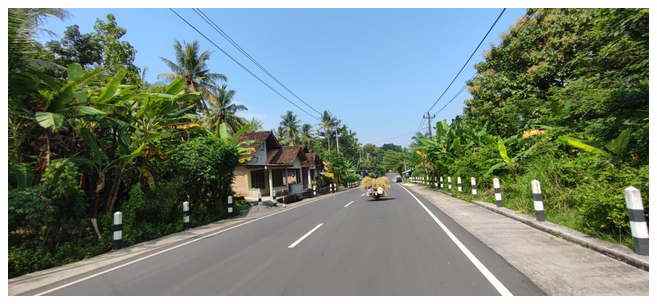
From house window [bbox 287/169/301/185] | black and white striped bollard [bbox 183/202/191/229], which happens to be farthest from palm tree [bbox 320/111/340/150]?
black and white striped bollard [bbox 183/202/191/229]

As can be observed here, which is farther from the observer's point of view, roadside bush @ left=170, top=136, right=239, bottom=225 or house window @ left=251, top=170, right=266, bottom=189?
house window @ left=251, top=170, right=266, bottom=189

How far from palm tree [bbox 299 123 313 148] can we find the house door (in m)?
35.3

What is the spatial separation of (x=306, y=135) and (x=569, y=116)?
64162mm

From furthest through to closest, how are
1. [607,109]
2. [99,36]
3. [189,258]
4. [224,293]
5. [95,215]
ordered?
[99,36], [95,215], [607,109], [189,258], [224,293]

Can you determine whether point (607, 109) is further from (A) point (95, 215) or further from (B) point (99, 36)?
(B) point (99, 36)

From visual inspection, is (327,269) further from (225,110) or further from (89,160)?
(225,110)

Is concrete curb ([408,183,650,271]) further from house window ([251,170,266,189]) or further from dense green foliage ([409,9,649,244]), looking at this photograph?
house window ([251,170,266,189])

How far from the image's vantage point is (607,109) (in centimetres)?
918

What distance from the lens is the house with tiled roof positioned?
109ft

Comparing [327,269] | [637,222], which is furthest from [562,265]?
[327,269]

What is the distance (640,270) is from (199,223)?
14085 mm
